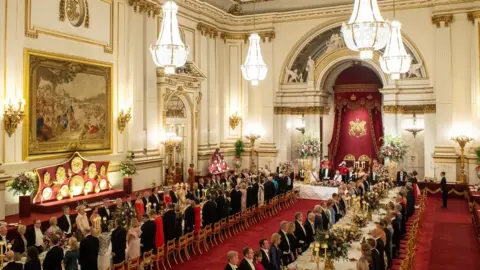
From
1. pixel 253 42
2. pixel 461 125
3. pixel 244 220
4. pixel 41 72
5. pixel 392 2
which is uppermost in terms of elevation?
pixel 392 2

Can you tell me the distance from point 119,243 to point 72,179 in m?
6.41

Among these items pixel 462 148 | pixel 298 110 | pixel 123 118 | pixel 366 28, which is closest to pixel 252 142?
pixel 298 110

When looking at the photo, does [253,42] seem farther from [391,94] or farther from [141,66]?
[391,94]

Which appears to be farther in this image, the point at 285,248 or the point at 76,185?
the point at 76,185

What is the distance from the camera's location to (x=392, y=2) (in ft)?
68.2

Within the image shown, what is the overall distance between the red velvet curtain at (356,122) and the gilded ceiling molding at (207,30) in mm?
7467

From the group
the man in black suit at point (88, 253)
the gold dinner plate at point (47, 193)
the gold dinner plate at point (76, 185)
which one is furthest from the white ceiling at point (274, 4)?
the man in black suit at point (88, 253)

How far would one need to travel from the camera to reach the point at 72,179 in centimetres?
1416

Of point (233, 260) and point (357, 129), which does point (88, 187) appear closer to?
point (233, 260)

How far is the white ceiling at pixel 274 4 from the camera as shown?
22.6 metres

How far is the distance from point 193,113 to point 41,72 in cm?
839

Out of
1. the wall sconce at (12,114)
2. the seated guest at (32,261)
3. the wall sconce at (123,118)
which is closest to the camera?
the seated guest at (32,261)

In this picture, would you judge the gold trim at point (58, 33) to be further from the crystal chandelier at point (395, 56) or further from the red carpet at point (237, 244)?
the crystal chandelier at point (395, 56)

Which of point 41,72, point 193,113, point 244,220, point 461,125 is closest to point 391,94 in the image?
point 461,125
